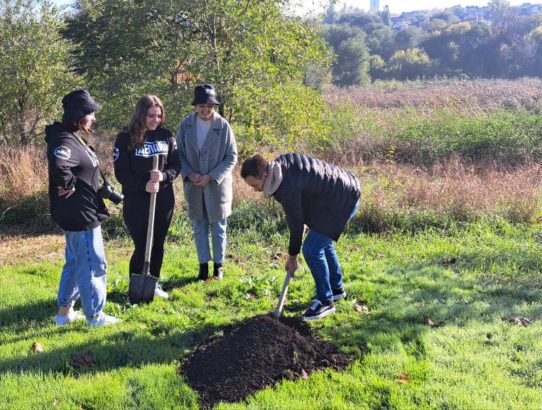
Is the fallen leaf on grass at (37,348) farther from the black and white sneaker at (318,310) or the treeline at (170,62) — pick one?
the treeline at (170,62)

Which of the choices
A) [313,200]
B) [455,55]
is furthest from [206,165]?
[455,55]

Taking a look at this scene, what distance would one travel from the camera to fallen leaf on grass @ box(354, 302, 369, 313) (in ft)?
16.1

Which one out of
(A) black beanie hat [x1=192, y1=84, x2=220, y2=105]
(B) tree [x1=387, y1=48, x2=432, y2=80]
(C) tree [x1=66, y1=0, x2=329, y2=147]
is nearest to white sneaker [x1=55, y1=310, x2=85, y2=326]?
(A) black beanie hat [x1=192, y1=84, x2=220, y2=105]

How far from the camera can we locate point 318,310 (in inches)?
185

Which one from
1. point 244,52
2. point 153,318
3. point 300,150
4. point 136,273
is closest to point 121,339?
point 153,318

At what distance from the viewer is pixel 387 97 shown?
27.2m

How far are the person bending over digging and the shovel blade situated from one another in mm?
1425

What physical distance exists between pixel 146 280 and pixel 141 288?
0.09 meters

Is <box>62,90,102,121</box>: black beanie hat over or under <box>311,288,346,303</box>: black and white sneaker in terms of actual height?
over

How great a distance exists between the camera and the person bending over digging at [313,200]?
12.9ft

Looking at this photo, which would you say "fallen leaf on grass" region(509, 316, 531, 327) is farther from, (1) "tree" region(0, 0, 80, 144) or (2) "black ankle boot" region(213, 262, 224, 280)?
(1) "tree" region(0, 0, 80, 144)

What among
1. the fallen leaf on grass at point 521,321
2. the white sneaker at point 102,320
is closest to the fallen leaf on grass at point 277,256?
the white sneaker at point 102,320

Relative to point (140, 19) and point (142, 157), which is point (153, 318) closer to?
point (142, 157)

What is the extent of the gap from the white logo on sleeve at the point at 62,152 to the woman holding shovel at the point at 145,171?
0.82 m
